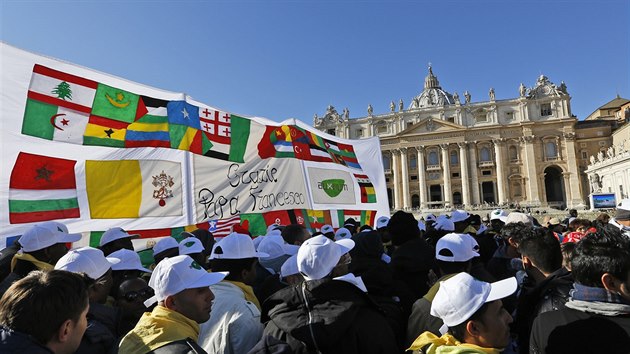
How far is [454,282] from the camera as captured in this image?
176cm

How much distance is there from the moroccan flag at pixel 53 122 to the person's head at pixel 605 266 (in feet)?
17.6

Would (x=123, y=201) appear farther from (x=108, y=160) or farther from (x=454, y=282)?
(x=454, y=282)

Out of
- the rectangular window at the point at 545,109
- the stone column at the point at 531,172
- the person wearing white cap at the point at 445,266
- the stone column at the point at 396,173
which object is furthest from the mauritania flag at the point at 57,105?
the rectangular window at the point at 545,109

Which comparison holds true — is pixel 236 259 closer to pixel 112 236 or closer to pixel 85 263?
pixel 85 263

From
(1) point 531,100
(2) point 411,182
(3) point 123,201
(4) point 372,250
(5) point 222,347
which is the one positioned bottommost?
(5) point 222,347

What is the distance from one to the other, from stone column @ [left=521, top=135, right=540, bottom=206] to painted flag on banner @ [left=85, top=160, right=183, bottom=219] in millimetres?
53221

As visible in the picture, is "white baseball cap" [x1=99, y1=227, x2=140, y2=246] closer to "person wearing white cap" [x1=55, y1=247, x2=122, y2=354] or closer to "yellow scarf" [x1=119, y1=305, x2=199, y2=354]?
"person wearing white cap" [x1=55, y1=247, x2=122, y2=354]

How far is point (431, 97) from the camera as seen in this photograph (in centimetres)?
6456

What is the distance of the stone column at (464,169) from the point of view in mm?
52375

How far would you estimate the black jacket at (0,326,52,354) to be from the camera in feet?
4.20

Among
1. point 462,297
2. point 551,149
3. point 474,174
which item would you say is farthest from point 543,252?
point 551,149

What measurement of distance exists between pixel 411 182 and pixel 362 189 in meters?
49.7

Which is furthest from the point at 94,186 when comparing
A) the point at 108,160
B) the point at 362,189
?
the point at 362,189

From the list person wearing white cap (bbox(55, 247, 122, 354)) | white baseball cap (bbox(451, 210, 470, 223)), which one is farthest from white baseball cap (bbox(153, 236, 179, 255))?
white baseball cap (bbox(451, 210, 470, 223))
